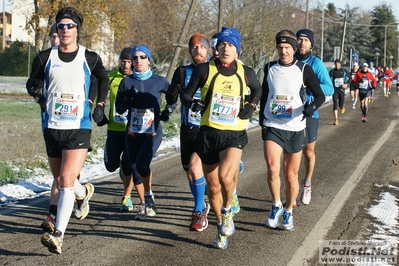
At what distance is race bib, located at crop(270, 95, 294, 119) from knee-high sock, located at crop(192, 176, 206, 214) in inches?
43.9

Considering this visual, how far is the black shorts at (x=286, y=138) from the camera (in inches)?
282

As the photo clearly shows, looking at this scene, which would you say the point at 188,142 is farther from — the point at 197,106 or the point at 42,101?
the point at 42,101

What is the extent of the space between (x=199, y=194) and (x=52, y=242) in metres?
2.07

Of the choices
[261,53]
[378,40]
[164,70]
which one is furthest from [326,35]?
[261,53]

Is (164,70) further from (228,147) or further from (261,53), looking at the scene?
(228,147)

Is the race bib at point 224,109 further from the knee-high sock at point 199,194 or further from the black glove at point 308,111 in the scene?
the knee-high sock at point 199,194

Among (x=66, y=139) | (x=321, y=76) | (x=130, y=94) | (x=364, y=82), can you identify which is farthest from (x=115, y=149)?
(x=364, y=82)

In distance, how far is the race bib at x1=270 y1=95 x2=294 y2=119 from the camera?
7.14 metres

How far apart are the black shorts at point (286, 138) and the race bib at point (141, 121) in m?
1.40

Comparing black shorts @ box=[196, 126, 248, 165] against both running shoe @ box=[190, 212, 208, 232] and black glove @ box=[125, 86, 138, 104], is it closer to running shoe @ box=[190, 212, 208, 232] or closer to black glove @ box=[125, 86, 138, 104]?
running shoe @ box=[190, 212, 208, 232]

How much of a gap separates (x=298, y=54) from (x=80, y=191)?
3.29 m

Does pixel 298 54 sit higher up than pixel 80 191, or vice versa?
pixel 298 54

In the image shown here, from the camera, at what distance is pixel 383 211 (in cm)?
816

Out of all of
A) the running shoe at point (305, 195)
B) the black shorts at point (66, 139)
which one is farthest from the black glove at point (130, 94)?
the running shoe at point (305, 195)
